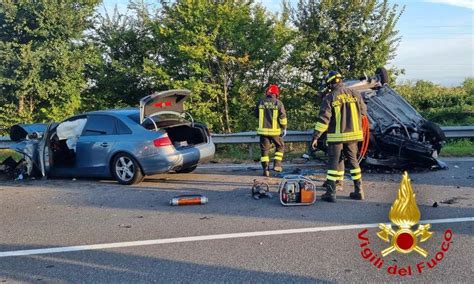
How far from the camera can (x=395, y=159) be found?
862 centimetres

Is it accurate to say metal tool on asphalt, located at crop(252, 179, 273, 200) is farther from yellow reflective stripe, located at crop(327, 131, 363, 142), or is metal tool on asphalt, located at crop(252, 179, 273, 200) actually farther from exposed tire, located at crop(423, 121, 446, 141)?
exposed tire, located at crop(423, 121, 446, 141)

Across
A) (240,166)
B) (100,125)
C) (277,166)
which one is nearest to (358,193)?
(277,166)

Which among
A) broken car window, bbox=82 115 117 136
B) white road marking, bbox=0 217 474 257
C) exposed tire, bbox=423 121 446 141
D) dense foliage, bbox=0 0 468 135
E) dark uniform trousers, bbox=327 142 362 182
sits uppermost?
dense foliage, bbox=0 0 468 135

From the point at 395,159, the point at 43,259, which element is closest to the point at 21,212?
the point at 43,259

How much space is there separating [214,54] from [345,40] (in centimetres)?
538

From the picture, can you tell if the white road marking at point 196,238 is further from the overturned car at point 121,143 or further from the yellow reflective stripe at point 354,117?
the overturned car at point 121,143

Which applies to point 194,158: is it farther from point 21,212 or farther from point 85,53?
point 85,53

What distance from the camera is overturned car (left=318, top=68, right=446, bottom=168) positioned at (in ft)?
27.9

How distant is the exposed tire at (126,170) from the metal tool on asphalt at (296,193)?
2888mm

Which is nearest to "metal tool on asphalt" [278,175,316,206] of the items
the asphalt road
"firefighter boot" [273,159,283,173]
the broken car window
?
the asphalt road

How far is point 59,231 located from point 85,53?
16518 mm

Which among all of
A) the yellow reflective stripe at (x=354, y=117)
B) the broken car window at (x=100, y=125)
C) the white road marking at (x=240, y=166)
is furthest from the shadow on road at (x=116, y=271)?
the white road marking at (x=240, y=166)

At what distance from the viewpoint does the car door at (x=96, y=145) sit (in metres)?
8.42

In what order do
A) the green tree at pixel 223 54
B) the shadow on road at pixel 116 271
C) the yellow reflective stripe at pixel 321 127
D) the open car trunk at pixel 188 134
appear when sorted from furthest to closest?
the green tree at pixel 223 54 → the open car trunk at pixel 188 134 → the yellow reflective stripe at pixel 321 127 → the shadow on road at pixel 116 271
